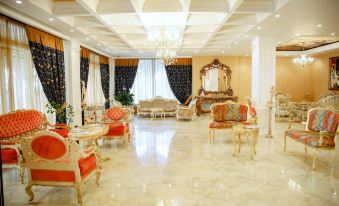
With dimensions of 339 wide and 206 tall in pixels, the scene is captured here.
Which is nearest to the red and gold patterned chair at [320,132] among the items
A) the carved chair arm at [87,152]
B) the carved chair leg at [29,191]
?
the carved chair arm at [87,152]

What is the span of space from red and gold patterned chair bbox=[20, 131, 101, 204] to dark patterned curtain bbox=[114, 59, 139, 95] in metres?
10.2

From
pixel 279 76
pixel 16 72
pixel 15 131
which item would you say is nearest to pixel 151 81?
pixel 279 76

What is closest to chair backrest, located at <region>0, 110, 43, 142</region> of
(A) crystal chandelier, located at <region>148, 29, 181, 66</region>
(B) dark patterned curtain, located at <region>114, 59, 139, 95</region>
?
(A) crystal chandelier, located at <region>148, 29, 181, 66</region>

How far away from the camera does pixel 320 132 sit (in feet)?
15.3

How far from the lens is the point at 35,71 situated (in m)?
6.52

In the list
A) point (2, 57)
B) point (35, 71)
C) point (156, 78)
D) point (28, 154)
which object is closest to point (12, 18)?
point (2, 57)

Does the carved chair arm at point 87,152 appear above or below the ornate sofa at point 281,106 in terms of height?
below

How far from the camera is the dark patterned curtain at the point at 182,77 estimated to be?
13.2 m

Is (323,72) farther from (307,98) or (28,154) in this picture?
(28,154)

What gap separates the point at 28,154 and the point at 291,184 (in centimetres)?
394

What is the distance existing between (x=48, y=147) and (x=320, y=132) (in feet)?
15.5

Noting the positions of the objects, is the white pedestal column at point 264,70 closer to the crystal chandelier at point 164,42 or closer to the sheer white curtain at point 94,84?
the crystal chandelier at point 164,42

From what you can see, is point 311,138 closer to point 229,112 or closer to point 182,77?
point 229,112

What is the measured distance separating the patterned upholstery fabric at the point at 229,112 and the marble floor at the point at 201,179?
2.84 ft
